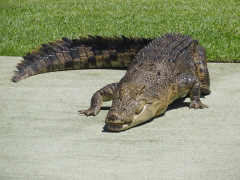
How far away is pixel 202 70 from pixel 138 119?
72.7 inches

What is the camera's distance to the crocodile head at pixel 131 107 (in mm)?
4238

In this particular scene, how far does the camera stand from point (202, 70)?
19.1 ft

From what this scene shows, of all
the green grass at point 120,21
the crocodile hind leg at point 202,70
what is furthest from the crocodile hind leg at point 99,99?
the green grass at point 120,21

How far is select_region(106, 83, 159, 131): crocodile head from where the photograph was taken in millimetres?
4238

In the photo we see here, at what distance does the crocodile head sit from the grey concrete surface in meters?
0.11

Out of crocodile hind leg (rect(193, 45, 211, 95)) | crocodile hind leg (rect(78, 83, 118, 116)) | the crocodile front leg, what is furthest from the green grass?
crocodile hind leg (rect(78, 83, 118, 116))

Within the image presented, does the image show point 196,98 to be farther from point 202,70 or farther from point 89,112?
point 89,112

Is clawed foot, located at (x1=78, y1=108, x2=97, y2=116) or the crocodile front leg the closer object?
clawed foot, located at (x1=78, y1=108, x2=97, y2=116)

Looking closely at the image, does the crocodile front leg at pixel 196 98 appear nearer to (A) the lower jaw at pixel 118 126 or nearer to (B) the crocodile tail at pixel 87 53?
(A) the lower jaw at pixel 118 126

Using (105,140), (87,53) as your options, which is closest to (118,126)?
(105,140)

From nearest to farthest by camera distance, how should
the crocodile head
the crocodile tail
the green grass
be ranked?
1. the crocodile head
2. the crocodile tail
3. the green grass

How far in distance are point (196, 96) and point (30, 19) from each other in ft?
21.3

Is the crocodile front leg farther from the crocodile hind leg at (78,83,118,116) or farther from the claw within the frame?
the claw

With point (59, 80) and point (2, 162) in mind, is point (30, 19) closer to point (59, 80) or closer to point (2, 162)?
point (59, 80)
